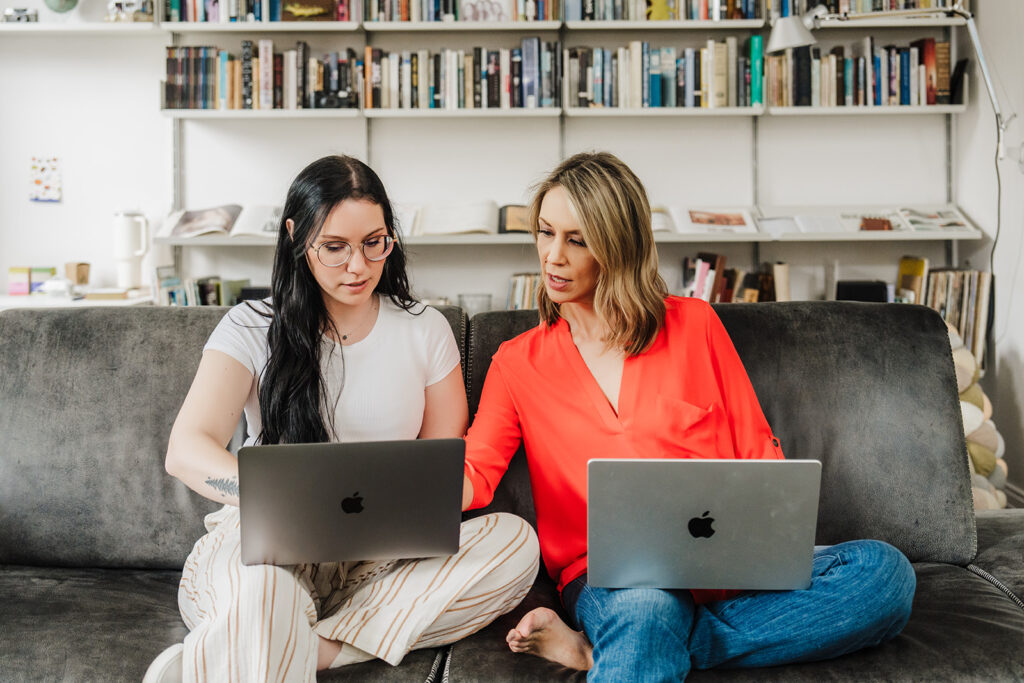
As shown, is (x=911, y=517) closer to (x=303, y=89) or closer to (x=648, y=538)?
(x=648, y=538)

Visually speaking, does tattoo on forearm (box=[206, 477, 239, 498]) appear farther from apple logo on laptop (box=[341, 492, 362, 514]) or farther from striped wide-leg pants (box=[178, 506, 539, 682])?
apple logo on laptop (box=[341, 492, 362, 514])

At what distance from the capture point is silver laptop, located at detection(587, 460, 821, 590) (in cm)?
112

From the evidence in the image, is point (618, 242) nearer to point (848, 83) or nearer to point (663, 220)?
point (663, 220)

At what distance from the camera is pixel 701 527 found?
1.15 metres

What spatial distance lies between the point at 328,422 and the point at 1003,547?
1294 millimetres

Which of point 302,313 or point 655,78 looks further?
point 655,78

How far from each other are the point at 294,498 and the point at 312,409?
31 cm

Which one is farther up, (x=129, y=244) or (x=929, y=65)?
(x=929, y=65)

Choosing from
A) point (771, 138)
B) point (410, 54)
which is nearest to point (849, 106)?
point (771, 138)

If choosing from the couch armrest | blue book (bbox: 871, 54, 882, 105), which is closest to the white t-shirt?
the couch armrest

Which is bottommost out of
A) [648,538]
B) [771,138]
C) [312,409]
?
[648,538]

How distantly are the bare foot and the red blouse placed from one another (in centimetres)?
18

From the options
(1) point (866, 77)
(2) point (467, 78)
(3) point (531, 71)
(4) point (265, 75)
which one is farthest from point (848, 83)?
(4) point (265, 75)

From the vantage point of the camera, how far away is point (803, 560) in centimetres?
118
